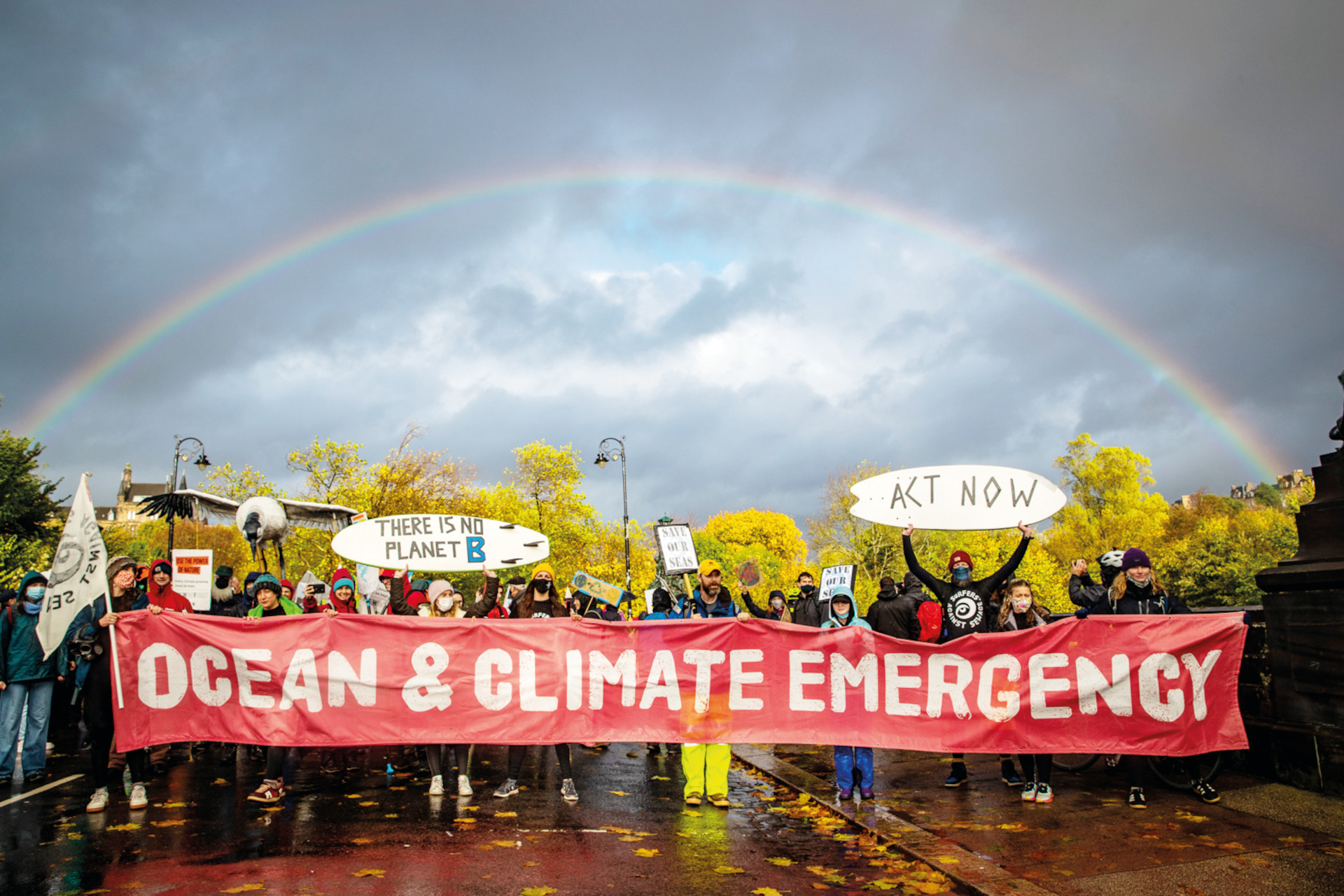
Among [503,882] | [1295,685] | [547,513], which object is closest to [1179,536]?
[547,513]

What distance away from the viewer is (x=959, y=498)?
886 cm

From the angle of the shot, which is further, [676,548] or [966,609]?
[676,548]

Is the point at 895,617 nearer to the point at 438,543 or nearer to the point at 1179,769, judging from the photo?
the point at 1179,769

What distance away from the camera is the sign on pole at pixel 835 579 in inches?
553

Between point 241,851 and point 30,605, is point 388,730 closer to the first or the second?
point 241,851

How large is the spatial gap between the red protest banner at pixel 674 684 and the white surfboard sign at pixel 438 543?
2566 mm

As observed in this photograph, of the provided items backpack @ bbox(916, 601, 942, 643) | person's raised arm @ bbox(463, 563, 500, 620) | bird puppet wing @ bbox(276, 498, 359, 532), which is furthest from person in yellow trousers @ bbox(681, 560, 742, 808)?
bird puppet wing @ bbox(276, 498, 359, 532)

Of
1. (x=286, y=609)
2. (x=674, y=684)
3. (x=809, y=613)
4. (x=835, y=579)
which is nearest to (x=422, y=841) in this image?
(x=674, y=684)

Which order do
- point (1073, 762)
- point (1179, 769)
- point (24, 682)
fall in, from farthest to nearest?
point (1073, 762) < point (24, 682) < point (1179, 769)

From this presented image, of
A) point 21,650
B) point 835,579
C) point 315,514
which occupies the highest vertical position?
point 315,514

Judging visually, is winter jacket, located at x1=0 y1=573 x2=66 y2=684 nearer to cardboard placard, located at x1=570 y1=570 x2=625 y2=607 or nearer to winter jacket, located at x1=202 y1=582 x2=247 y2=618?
winter jacket, located at x1=202 y1=582 x2=247 y2=618

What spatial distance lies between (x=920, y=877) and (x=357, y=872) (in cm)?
362

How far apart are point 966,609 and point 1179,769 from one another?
2210mm

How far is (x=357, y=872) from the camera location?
5727 millimetres
